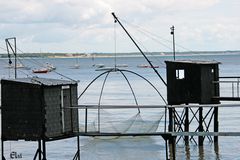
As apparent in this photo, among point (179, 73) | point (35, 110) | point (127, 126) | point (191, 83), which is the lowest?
point (127, 126)

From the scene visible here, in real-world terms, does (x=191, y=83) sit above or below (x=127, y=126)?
above

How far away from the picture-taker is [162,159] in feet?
116

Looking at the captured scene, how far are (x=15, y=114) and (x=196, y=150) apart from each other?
765 inches

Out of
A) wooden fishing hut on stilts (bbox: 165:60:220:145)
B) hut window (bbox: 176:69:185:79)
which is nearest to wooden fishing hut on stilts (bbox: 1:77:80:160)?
wooden fishing hut on stilts (bbox: 165:60:220:145)

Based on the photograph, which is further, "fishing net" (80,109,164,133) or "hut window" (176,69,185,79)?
"hut window" (176,69,185,79)

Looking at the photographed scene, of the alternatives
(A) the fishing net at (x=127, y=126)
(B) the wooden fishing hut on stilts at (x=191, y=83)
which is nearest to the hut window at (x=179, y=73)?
(B) the wooden fishing hut on stilts at (x=191, y=83)

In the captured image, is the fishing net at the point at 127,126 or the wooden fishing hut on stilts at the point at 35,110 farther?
the fishing net at the point at 127,126

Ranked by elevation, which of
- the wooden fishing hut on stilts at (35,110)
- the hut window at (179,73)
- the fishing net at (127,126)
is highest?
the hut window at (179,73)

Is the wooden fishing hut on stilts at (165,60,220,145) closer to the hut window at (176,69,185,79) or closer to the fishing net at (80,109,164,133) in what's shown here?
the hut window at (176,69,185,79)

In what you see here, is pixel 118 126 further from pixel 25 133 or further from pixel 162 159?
pixel 162 159

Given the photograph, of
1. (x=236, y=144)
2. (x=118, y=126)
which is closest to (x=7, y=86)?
(x=118, y=126)

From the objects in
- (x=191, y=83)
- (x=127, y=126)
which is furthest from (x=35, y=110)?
(x=191, y=83)

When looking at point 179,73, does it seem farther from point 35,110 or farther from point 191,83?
point 35,110

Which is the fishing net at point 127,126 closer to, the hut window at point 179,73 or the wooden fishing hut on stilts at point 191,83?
the wooden fishing hut on stilts at point 191,83
